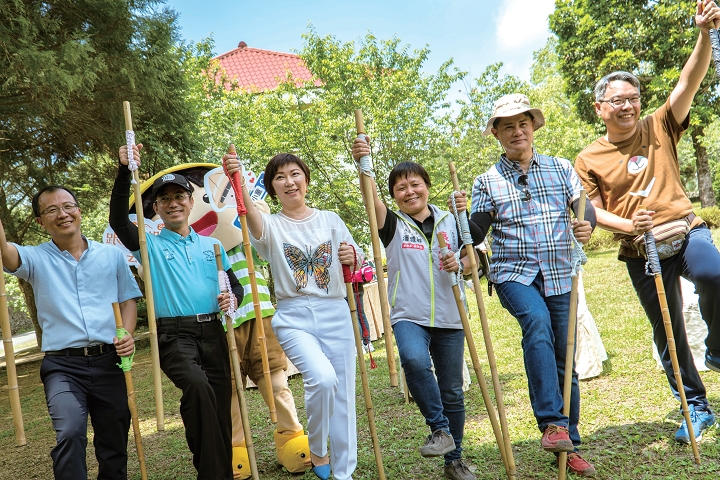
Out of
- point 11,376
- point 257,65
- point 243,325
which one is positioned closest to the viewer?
point 11,376

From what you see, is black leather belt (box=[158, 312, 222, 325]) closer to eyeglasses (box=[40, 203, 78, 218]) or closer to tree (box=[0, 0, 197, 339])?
eyeglasses (box=[40, 203, 78, 218])

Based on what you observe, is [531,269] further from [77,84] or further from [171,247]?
[77,84]

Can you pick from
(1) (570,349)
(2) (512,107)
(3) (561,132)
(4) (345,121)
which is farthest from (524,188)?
(3) (561,132)

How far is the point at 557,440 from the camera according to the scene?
3434mm

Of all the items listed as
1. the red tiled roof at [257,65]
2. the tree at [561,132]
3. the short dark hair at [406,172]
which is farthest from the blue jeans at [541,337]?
the red tiled roof at [257,65]

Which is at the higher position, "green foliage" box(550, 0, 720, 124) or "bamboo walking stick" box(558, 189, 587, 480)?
"green foliage" box(550, 0, 720, 124)

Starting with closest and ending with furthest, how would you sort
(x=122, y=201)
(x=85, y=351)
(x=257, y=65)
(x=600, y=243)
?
(x=85, y=351) < (x=122, y=201) < (x=600, y=243) < (x=257, y=65)

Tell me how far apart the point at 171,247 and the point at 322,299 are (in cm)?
108

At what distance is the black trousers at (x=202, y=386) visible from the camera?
374 centimetres

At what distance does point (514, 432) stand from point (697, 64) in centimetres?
290

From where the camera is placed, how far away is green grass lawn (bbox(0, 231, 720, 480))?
3.91 m

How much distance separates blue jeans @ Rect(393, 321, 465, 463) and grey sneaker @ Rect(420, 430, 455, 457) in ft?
0.17

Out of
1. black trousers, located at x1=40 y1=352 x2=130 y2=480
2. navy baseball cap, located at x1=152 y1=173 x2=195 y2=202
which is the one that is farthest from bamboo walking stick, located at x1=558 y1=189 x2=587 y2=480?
black trousers, located at x1=40 y1=352 x2=130 y2=480

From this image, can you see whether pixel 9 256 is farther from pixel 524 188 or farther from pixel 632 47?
pixel 632 47
